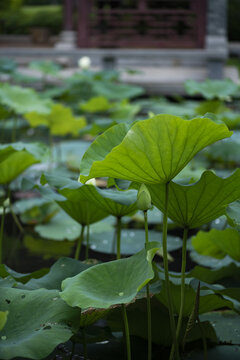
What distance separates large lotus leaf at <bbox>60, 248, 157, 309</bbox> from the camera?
3.16 ft

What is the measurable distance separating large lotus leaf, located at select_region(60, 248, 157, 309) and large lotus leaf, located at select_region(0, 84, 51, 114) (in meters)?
1.91

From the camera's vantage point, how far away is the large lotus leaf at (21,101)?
2865 mm

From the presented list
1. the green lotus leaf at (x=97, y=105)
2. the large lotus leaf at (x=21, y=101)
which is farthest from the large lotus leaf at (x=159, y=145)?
the green lotus leaf at (x=97, y=105)

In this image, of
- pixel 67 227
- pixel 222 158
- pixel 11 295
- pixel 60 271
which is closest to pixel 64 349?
pixel 60 271

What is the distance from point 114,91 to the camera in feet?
14.6

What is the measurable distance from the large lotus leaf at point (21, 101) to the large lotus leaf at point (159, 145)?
1.89 metres

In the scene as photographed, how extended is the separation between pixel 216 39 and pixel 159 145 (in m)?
6.58

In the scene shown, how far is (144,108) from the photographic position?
491cm

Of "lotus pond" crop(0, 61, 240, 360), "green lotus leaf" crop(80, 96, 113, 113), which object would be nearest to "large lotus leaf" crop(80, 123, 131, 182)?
"lotus pond" crop(0, 61, 240, 360)

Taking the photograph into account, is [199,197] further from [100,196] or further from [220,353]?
[220,353]

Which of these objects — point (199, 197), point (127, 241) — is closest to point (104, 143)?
point (199, 197)

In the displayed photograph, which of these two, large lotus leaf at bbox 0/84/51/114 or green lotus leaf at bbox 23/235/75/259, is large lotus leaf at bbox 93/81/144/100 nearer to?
large lotus leaf at bbox 0/84/51/114

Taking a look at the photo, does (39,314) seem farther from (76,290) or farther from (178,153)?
(178,153)

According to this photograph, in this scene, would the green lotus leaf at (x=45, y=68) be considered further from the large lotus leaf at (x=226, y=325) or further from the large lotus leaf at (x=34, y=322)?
the large lotus leaf at (x=34, y=322)
